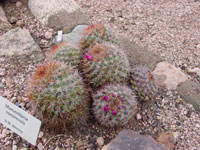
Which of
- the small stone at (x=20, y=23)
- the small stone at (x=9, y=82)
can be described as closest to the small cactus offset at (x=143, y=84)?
the small stone at (x=9, y=82)

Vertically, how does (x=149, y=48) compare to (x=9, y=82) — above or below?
above

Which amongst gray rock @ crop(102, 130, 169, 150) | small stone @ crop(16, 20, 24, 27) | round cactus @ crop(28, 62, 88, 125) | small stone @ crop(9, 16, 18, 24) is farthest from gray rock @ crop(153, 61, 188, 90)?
small stone @ crop(9, 16, 18, 24)

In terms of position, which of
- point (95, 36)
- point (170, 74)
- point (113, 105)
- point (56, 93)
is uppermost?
point (95, 36)

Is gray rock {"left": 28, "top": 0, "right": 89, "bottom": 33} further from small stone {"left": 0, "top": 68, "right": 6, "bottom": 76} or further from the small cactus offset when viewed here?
the small cactus offset

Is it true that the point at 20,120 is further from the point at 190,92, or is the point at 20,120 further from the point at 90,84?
the point at 190,92

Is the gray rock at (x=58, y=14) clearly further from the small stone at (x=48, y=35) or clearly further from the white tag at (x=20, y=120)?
the white tag at (x=20, y=120)

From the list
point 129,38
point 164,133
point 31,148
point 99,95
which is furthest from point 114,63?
point 129,38

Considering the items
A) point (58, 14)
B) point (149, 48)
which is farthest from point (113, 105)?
point (58, 14)

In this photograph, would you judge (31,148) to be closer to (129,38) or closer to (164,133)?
(164,133)
